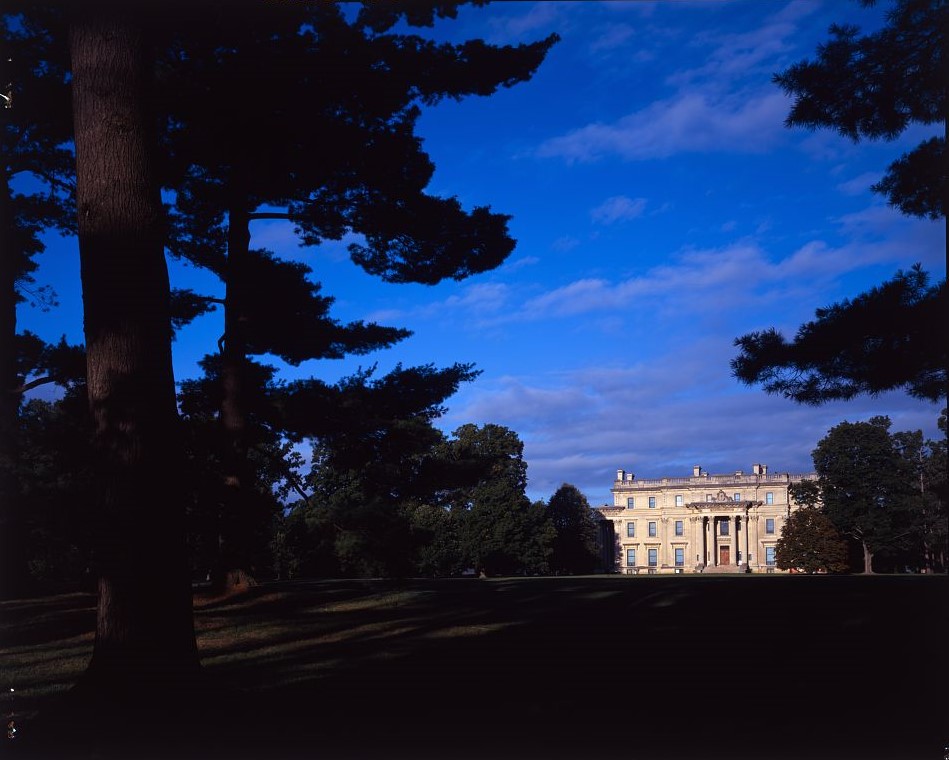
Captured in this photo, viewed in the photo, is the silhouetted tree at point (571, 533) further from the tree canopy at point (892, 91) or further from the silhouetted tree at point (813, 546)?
the tree canopy at point (892, 91)

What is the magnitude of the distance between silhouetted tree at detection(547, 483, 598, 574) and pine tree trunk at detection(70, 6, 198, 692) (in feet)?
169

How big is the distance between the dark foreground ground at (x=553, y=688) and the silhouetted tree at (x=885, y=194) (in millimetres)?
3137

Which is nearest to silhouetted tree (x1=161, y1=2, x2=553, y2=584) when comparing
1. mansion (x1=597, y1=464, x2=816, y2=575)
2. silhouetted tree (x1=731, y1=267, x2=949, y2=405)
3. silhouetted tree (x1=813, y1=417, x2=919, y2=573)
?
silhouetted tree (x1=731, y1=267, x2=949, y2=405)

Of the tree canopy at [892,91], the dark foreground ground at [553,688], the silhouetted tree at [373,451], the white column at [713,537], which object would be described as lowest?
the white column at [713,537]

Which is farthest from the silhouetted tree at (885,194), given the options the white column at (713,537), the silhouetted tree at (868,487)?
the white column at (713,537)

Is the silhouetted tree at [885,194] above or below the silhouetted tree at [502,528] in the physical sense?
above

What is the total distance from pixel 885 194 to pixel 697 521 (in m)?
77.4

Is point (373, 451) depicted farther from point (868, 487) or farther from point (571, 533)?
point (571, 533)

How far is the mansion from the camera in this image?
82125 mm

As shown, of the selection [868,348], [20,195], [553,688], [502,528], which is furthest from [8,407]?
[502,528]

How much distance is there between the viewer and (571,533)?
61.7 m

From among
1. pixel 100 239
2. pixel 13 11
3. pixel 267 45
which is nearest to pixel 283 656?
pixel 100 239

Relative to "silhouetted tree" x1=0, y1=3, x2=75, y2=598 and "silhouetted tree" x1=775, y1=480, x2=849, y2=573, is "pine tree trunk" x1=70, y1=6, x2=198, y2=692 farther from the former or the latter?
"silhouetted tree" x1=775, y1=480, x2=849, y2=573

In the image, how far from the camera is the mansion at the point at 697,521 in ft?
269
